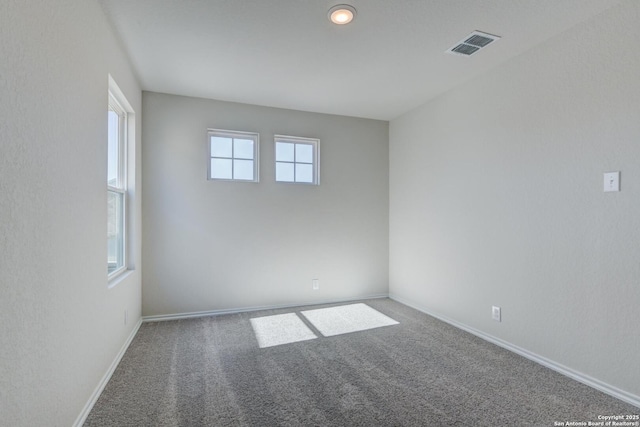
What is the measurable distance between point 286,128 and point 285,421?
3194mm

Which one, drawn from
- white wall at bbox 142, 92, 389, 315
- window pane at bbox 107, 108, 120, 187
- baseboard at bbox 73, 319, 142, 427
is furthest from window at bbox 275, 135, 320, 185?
baseboard at bbox 73, 319, 142, 427

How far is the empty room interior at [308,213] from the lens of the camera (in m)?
1.59

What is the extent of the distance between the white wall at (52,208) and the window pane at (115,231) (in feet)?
1.93

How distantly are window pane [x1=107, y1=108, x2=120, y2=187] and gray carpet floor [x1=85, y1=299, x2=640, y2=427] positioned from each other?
1.49 m

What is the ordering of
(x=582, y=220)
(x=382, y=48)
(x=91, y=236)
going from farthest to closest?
(x=382, y=48)
(x=582, y=220)
(x=91, y=236)

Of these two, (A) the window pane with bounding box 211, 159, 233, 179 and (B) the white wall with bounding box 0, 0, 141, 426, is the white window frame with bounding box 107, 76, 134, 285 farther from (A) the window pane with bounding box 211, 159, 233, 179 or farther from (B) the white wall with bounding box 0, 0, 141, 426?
(A) the window pane with bounding box 211, 159, 233, 179

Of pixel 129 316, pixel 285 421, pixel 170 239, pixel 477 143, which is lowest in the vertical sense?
pixel 285 421

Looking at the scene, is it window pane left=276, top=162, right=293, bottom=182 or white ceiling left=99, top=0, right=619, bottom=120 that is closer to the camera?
white ceiling left=99, top=0, right=619, bottom=120

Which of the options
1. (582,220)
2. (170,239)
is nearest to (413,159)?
(582,220)

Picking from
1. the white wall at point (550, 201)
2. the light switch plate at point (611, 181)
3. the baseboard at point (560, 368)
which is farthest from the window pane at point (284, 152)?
the light switch plate at point (611, 181)

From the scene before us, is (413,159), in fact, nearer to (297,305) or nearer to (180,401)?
(297,305)

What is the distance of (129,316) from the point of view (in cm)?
297

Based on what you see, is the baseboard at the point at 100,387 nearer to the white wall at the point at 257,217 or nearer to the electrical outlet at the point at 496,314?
the white wall at the point at 257,217

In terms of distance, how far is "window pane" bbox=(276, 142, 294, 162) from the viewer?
4.11 meters
